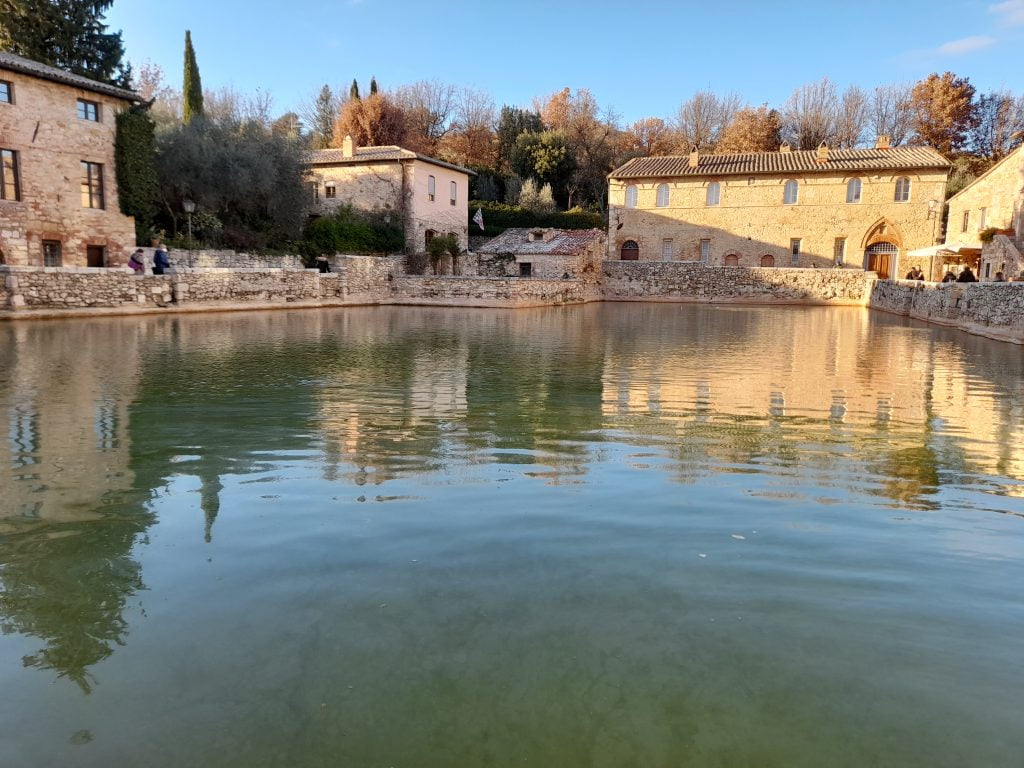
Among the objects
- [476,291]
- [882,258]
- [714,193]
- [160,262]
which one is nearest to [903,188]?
[882,258]

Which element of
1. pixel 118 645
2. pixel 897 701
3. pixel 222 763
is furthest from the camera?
pixel 118 645

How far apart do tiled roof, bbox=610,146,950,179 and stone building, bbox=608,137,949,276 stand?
0.18 ft

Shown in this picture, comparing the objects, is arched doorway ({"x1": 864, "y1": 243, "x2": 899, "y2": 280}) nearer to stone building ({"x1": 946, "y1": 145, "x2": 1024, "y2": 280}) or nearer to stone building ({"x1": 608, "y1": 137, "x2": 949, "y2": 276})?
stone building ({"x1": 608, "y1": 137, "x2": 949, "y2": 276})

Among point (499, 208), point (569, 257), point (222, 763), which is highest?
point (499, 208)

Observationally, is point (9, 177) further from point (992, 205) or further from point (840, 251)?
point (840, 251)

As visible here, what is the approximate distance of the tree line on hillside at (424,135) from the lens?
27703 millimetres

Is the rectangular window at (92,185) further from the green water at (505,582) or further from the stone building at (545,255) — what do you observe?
the green water at (505,582)

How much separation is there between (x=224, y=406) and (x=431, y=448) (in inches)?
122

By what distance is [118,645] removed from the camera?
3275 millimetres

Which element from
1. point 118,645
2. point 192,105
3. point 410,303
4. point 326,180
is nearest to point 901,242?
point 410,303

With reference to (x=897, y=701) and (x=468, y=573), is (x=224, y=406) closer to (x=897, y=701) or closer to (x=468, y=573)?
(x=468, y=573)

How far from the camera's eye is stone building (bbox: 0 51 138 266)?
22188mm

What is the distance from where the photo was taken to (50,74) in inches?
885

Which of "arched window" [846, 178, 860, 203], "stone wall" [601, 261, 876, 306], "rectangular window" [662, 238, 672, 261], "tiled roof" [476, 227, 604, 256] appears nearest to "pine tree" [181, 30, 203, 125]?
"tiled roof" [476, 227, 604, 256]
